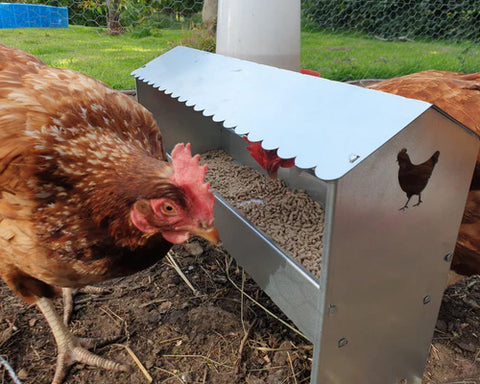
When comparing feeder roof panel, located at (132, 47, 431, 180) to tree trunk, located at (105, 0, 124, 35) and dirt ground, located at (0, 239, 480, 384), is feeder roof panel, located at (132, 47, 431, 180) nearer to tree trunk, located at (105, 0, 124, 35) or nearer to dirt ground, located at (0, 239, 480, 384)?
dirt ground, located at (0, 239, 480, 384)

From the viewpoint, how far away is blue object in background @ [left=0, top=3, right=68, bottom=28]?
11.0 feet

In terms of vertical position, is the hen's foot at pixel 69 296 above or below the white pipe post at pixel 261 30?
below

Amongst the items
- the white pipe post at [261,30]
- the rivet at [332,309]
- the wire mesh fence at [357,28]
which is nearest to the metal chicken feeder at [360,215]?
the rivet at [332,309]

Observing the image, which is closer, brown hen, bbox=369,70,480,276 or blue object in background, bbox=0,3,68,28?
brown hen, bbox=369,70,480,276

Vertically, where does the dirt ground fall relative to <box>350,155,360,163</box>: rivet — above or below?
below

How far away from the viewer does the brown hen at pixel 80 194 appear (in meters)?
0.88

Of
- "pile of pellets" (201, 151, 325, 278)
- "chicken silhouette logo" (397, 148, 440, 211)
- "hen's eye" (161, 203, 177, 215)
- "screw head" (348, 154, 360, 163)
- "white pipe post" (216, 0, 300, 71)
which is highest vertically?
"white pipe post" (216, 0, 300, 71)

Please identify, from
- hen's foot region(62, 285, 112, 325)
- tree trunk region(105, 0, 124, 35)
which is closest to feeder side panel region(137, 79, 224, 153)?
hen's foot region(62, 285, 112, 325)

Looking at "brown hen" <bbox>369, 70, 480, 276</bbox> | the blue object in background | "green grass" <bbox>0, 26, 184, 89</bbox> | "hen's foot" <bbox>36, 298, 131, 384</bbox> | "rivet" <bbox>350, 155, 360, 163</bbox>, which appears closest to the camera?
"rivet" <bbox>350, 155, 360, 163</bbox>

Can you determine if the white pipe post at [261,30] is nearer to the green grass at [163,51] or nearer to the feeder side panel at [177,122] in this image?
the feeder side panel at [177,122]

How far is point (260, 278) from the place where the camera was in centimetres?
122

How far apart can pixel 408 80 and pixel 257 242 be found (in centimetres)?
71

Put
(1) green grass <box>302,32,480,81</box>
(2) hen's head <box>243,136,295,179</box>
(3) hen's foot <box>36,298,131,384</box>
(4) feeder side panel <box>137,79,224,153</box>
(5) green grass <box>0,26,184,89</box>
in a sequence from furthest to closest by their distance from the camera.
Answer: (1) green grass <box>302,32,480,81</box> → (5) green grass <box>0,26,184,89</box> → (4) feeder side panel <box>137,79,224,153</box> → (2) hen's head <box>243,136,295,179</box> → (3) hen's foot <box>36,298,131,384</box>

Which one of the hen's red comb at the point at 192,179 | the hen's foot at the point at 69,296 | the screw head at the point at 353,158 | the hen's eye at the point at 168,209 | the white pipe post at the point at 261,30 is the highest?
the white pipe post at the point at 261,30
